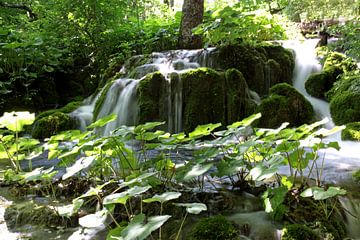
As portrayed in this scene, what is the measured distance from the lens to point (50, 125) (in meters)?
6.35

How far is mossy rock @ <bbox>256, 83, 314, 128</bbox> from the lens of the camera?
559cm

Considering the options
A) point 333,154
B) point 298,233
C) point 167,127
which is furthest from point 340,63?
point 298,233

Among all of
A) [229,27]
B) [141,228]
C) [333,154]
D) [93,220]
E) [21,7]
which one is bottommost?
[333,154]

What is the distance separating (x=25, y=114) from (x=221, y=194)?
186cm

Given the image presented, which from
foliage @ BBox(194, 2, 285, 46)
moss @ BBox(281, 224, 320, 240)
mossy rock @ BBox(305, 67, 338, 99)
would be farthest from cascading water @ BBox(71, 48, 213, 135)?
moss @ BBox(281, 224, 320, 240)

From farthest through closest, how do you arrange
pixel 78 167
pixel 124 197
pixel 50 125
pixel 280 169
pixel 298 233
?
1. pixel 50 125
2. pixel 280 169
3. pixel 78 167
4. pixel 298 233
5. pixel 124 197

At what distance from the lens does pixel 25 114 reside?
302 centimetres


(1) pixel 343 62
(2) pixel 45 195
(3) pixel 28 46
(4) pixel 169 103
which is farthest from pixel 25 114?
(1) pixel 343 62

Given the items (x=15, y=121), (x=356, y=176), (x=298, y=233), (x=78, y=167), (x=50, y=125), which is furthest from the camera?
(x=50, y=125)

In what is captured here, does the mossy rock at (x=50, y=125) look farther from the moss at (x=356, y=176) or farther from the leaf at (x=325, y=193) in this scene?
the leaf at (x=325, y=193)

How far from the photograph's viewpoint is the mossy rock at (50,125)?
630cm

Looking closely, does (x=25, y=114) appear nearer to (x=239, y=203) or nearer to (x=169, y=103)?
(x=239, y=203)

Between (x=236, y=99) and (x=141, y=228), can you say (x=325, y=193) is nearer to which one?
(x=141, y=228)

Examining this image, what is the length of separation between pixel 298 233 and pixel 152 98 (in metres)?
4.31
